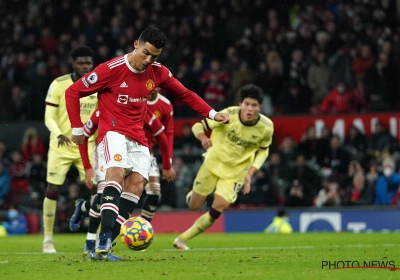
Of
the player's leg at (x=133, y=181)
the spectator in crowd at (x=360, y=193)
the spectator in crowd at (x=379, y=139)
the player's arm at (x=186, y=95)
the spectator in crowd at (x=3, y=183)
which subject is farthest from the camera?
the spectator in crowd at (x=3, y=183)

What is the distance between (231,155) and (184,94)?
350 centimetres

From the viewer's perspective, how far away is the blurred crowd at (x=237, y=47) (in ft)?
68.6

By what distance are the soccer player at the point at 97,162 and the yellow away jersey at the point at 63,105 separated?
31.4 inches

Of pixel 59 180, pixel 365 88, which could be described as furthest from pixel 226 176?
pixel 365 88

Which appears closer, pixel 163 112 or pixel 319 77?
pixel 163 112

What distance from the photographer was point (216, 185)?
42.6 ft

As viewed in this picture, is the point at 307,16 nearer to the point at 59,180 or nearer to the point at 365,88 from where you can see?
the point at 365,88

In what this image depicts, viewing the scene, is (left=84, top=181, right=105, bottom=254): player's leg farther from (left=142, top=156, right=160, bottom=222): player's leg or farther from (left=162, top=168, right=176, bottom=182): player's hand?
(left=142, top=156, right=160, bottom=222): player's leg

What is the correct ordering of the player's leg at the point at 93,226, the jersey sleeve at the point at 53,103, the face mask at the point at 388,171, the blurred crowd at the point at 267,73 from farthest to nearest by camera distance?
1. the blurred crowd at the point at 267,73
2. the face mask at the point at 388,171
3. the jersey sleeve at the point at 53,103
4. the player's leg at the point at 93,226

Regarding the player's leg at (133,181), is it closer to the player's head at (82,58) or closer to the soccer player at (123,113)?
the soccer player at (123,113)

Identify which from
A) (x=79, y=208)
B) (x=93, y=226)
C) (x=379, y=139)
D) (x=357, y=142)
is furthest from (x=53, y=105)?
(x=379, y=139)

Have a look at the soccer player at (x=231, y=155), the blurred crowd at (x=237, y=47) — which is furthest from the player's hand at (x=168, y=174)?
the blurred crowd at (x=237, y=47)

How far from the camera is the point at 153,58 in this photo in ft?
29.3

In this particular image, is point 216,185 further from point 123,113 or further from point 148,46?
point 148,46
